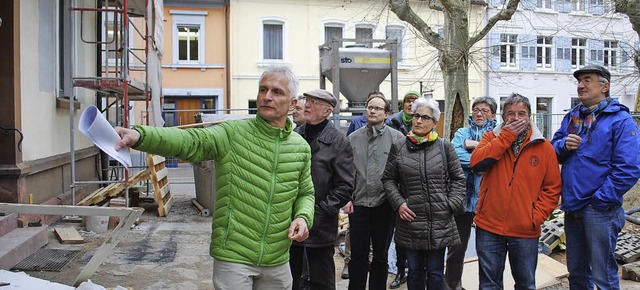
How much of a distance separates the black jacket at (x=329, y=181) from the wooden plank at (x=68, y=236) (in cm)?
391

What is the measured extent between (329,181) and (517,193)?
141cm

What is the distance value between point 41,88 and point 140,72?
1325cm

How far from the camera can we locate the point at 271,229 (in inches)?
113

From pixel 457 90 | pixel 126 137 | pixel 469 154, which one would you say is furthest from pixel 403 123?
pixel 457 90

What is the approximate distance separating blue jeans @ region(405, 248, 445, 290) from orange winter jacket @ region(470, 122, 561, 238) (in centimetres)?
48

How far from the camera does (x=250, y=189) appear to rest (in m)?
2.83

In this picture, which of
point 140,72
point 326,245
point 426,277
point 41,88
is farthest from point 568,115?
point 140,72

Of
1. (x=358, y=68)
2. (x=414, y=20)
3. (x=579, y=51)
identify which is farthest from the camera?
(x=579, y=51)

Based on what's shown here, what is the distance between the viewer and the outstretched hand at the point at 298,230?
9.34 ft

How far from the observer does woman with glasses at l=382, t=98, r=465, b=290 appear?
4.27 meters

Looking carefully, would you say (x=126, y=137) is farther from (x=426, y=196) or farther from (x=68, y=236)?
(x=68, y=236)

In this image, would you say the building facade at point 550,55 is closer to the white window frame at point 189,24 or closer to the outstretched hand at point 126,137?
the white window frame at point 189,24

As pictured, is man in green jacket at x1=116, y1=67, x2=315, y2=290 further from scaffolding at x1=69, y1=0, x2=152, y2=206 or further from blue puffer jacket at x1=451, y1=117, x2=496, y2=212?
scaffolding at x1=69, y1=0, x2=152, y2=206

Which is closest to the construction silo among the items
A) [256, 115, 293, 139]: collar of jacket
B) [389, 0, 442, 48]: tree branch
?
[389, 0, 442, 48]: tree branch
